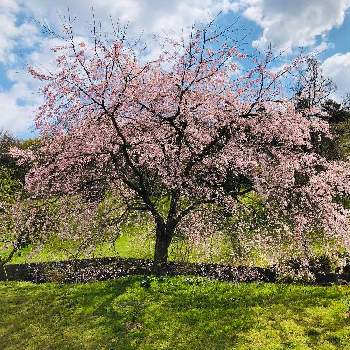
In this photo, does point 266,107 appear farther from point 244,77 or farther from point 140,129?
point 140,129

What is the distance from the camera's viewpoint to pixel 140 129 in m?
14.2

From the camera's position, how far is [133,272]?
68.1 feet

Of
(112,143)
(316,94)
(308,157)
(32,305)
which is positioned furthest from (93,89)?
(316,94)

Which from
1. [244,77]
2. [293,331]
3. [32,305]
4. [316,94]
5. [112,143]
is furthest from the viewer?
[316,94]

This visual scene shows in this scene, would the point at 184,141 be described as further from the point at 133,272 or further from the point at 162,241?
the point at 133,272

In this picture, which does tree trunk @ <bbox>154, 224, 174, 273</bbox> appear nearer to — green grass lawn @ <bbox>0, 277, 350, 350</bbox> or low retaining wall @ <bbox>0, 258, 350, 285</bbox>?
green grass lawn @ <bbox>0, 277, 350, 350</bbox>

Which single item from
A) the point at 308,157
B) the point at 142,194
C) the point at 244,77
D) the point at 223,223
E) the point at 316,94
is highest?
the point at 316,94

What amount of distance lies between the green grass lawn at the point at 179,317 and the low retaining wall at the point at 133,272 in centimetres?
110

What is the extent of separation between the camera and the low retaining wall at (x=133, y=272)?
17380 mm

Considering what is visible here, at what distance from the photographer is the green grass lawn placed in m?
11.6

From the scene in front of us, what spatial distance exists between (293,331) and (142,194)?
5793mm

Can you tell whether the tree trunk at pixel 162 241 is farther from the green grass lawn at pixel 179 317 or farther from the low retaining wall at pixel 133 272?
the low retaining wall at pixel 133 272

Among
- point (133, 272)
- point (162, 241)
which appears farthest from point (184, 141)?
point (133, 272)

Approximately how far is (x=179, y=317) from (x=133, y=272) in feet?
25.8
